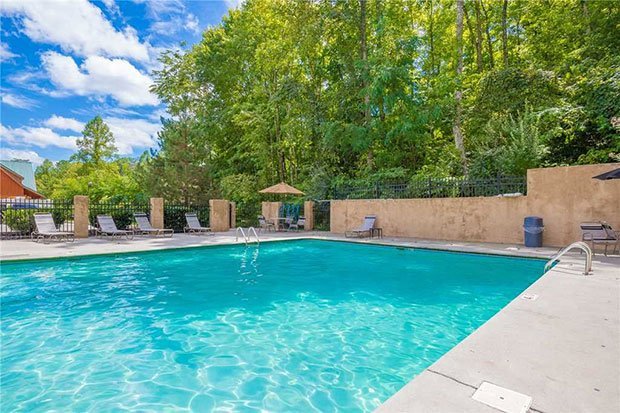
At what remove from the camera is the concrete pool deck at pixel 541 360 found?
2.09 metres

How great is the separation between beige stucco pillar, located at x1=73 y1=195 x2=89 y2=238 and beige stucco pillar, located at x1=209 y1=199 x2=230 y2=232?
4.98 meters

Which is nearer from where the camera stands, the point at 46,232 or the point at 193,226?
the point at 46,232

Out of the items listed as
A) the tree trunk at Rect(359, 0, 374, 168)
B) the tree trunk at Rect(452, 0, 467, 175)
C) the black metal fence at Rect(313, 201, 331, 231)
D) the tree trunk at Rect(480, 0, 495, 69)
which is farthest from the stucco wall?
the tree trunk at Rect(480, 0, 495, 69)

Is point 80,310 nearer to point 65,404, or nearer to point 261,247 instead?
point 65,404

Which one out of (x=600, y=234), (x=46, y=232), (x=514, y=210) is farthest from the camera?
(x=46, y=232)

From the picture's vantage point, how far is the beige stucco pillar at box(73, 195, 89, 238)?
12.9 metres

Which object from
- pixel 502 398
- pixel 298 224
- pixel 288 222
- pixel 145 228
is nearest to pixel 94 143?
pixel 145 228

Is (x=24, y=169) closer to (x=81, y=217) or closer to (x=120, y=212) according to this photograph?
(x=120, y=212)

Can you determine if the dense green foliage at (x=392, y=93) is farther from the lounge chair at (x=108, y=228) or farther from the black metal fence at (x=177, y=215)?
the lounge chair at (x=108, y=228)

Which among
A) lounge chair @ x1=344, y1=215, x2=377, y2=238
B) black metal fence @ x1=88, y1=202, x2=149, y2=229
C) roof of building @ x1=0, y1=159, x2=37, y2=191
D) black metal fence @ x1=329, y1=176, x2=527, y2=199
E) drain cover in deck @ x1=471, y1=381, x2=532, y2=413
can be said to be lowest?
drain cover in deck @ x1=471, y1=381, x2=532, y2=413

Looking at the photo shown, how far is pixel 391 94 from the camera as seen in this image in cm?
1645

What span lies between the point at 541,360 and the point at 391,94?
15.4 metres

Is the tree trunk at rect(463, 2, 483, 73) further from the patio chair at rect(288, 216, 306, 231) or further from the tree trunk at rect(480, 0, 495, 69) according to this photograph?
the patio chair at rect(288, 216, 306, 231)

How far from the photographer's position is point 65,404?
2994 mm
